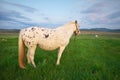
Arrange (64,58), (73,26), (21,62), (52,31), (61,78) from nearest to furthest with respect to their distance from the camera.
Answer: (61,78)
(21,62)
(52,31)
(73,26)
(64,58)

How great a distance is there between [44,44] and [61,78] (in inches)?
53.4

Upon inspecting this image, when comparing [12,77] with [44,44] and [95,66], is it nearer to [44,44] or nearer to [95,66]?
Answer: [44,44]

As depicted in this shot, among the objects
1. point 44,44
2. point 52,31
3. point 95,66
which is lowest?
point 95,66

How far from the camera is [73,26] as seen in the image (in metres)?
4.91

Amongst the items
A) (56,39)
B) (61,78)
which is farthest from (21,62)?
(61,78)

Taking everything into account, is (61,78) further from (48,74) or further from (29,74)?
(29,74)

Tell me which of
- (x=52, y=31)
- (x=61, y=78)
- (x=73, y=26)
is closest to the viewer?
(x=61, y=78)

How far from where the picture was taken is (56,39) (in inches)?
A: 176

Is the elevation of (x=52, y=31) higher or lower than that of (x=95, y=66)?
higher

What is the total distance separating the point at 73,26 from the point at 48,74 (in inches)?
76.2

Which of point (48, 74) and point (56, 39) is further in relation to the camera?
point (56, 39)

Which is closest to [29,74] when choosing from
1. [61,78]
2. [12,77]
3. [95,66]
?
[12,77]

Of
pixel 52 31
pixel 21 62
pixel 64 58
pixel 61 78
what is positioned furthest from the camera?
pixel 64 58

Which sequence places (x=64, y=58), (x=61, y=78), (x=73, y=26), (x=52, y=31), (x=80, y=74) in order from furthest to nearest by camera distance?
(x=64, y=58) < (x=73, y=26) < (x=52, y=31) < (x=80, y=74) < (x=61, y=78)
